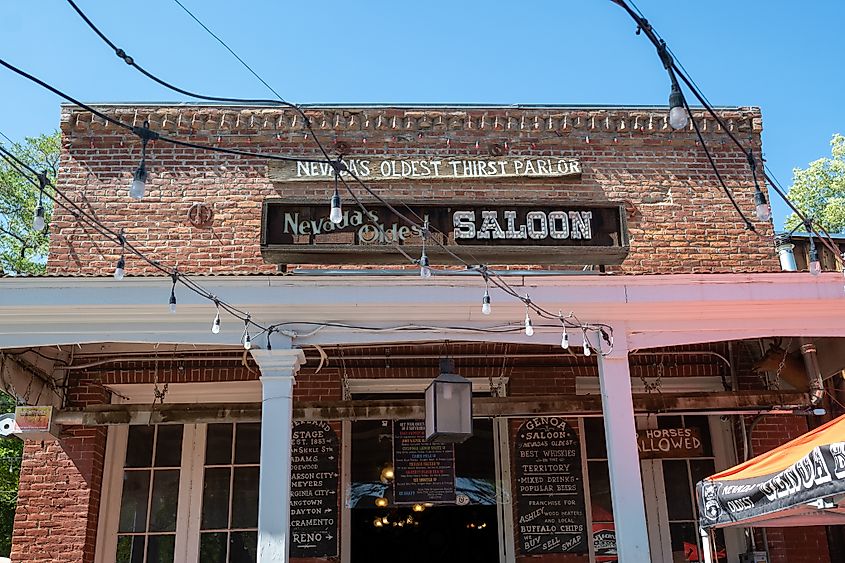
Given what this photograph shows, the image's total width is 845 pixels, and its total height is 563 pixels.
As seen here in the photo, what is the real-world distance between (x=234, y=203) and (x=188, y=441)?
2763mm

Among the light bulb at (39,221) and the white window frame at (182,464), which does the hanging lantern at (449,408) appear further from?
the light bulb at (39,221)

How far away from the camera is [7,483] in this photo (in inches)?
651

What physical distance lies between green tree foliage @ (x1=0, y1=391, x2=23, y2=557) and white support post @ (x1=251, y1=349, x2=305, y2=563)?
12062 mm

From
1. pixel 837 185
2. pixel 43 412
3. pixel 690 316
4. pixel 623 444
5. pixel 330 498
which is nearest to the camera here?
pixel 623 444

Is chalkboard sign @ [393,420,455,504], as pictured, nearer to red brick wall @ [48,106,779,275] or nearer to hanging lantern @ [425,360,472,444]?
hanging lantern @ [425,360,472,444]

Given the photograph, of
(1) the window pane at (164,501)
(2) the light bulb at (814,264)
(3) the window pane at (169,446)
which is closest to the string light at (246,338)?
(3) the window pane at (169,446)

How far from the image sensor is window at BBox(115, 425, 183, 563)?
850 centimetres

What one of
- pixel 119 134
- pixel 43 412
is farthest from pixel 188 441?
pixel 119 134

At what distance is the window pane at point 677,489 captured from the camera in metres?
8.85

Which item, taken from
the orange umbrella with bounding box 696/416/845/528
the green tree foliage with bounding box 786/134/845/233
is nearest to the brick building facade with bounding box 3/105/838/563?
the orange umbrella with bounding box 696/416/845/528

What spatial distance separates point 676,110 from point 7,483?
16.9 m

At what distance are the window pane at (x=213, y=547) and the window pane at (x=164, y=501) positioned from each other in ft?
1.18

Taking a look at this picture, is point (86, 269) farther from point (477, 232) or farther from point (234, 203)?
point (477, 232)

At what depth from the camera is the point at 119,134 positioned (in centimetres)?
973
